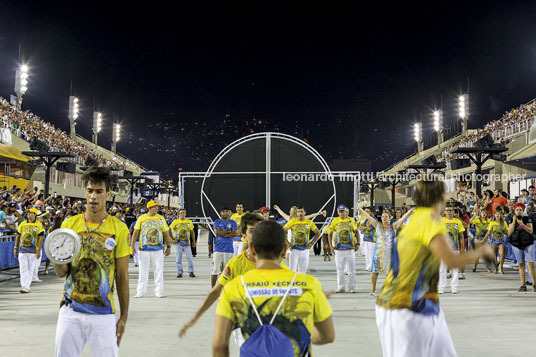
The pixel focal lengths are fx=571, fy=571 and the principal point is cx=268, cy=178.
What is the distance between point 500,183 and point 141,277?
30.6 meters

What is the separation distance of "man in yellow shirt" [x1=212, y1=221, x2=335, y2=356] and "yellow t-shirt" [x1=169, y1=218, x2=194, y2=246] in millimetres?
13677

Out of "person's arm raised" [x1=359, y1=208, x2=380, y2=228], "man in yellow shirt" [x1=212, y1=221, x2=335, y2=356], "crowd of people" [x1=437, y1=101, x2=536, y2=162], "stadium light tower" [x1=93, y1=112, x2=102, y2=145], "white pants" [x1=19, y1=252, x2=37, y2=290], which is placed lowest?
"white pants" [x1=19, y1=252, x2=37, y2=290]

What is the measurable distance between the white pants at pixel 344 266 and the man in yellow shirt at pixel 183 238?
4.97 m

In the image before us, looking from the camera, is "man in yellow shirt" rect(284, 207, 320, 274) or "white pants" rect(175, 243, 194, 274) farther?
"white pants" rect(175, 243, 194, 274)

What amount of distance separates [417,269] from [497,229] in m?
13.8

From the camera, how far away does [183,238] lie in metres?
16.5

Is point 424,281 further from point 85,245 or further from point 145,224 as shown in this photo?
point 145,224

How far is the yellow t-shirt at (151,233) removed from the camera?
41.1ft

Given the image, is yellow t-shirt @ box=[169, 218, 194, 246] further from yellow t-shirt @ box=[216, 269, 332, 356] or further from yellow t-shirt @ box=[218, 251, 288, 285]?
→ yellow t-shirt @ box=[216, 269, 332, 356]

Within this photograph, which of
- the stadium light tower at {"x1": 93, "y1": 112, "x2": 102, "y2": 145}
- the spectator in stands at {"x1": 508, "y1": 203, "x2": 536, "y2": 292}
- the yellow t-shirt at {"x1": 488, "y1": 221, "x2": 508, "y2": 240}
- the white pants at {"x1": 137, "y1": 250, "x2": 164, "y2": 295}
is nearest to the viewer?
the white pants at {"x1": 137, "y1": 250, "x2": 164, "y2": 295}

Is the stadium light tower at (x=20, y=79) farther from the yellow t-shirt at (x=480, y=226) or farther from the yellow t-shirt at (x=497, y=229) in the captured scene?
the yellow t-shirt at (x=497, y=229)

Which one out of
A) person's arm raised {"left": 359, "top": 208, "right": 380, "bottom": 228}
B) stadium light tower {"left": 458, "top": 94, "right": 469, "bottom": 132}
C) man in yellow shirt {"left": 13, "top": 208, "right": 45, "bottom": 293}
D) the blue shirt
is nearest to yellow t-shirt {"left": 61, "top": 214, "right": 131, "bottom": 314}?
person's arm raised {"left": 359, "top": 208, "right": 380, "bottom": 228}

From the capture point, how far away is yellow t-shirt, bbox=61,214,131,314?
4020mm

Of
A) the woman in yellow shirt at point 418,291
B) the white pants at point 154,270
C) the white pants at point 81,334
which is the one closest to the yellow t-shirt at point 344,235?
the white pants at point 154,270
